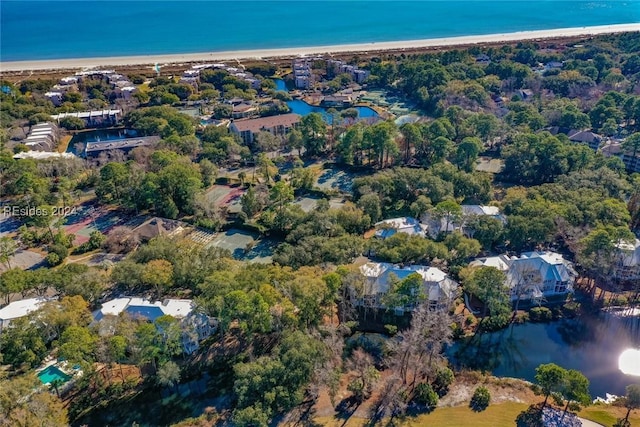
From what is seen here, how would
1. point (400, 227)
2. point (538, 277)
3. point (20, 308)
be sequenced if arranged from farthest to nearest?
point (400, 227)
point (538, 277)
point (20, 308)

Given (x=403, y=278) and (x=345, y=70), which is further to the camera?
(x=345, y=70)

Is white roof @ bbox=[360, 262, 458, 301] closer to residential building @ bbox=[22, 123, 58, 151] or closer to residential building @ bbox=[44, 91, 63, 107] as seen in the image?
residential building @ bbox=[22, 123, 58, 151]

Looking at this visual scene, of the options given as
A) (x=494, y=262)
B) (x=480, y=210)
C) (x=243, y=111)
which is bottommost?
(x=494, y=262)

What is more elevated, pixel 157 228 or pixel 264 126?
pixel 264 126

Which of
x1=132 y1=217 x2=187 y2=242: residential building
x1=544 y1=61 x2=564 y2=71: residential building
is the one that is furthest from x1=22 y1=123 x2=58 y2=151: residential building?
x1=544 y1=61 x2=564 y2=71: residential building

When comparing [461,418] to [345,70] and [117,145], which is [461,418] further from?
[345,70]

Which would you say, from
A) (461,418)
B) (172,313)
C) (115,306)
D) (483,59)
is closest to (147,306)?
(172,313)

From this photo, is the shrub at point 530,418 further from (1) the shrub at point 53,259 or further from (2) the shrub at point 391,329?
(1) the shrub at point 53,259
